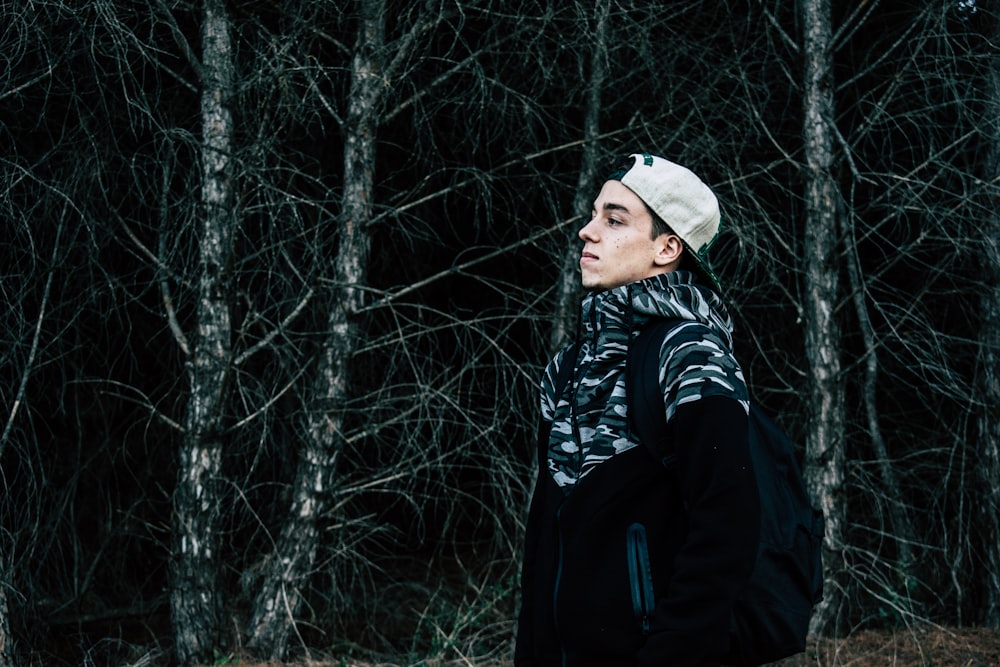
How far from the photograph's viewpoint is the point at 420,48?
5.75m

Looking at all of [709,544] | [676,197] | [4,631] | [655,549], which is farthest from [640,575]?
[4,631]

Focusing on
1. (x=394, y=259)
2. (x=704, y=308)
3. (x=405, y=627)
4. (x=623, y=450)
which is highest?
(x=394, y=259)

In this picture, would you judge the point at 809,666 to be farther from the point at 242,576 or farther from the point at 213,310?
the point at 213,310

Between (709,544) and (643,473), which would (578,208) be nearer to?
(643,473)

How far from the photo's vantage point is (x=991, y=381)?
222 inches

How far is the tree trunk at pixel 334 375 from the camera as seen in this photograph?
5117 millimetres

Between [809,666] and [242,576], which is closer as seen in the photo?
[809,666]

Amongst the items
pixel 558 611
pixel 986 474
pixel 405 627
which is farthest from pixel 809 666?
pixel 558 611

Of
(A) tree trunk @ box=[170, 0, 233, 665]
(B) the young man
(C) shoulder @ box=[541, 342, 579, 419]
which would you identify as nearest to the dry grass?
(A) tree trunk @ box=[170, 0, 233, 665]

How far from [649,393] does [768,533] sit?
0.36 meters

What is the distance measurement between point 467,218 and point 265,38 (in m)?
2.13

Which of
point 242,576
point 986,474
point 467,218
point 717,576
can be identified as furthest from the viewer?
point 467,218

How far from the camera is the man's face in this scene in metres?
2.26

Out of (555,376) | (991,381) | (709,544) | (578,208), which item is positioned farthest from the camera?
(991,381)
